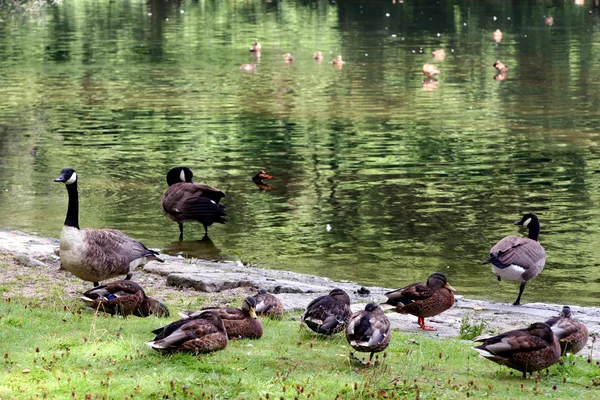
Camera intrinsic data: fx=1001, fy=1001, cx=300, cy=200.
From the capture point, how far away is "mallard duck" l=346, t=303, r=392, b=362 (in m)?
9.53

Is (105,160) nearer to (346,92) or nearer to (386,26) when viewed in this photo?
(346,92)

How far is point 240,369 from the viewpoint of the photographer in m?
9.35

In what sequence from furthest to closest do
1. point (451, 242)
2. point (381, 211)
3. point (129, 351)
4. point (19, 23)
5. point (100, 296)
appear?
1. point (19, 23)
2. point (381, 211)
3. point (451, 242)
4. point (100, 296)
5. point (129, 351)

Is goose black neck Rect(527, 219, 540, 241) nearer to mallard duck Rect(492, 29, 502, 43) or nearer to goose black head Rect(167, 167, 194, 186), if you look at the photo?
goose black head Rect(167, 167, 194, 186)

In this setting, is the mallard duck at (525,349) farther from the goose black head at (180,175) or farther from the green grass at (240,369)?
the goose black head at (180,175)

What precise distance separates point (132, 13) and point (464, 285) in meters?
69.1

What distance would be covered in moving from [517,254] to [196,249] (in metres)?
7.32

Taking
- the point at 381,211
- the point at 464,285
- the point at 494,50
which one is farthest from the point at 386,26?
the point at 464,285

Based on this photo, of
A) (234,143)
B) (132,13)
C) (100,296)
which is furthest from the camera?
(132,13)

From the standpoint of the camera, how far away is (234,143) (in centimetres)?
3062

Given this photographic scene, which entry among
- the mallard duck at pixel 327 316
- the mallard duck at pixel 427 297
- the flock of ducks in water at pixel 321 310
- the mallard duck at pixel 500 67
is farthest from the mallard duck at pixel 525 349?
the mallard duck at pixel 500 67

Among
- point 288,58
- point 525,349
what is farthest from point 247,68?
point 525,349

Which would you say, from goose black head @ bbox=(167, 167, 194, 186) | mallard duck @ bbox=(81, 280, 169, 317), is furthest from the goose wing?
goose black head @ bbox=(167, 167, 194, 186)

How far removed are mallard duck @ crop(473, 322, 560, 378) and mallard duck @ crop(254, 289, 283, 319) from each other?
3217mm
